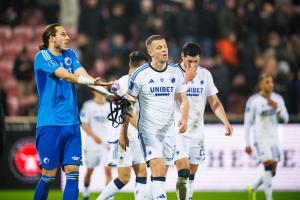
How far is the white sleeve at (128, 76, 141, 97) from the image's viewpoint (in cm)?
1030

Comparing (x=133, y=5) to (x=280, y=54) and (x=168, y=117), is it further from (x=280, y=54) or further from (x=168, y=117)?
(x=168, y=117)

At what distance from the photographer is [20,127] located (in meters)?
17.8

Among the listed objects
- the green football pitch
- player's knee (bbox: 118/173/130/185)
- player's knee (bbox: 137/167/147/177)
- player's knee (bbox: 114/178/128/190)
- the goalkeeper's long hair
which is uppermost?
the goalkeeper's long hair

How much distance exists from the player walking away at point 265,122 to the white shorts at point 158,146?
4.36 meters

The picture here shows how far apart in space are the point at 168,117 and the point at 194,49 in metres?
1.54

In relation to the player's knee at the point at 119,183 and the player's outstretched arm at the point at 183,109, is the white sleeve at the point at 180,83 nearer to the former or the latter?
the player's outstretched arm at the point at 183,109

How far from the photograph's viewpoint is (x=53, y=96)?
389 inches

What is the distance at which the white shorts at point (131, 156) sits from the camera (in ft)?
39.2

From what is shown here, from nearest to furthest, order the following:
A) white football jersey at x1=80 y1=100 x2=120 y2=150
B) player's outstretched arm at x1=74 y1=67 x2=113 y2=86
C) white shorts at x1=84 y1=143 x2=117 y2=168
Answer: player's outstretched arm at x1=74 y1=67 x2=113 y2=86
white shorts at x1=84 y1=143 x2=117 y2=168
white football jersey at x1=80 y1=100 x2=120 y2=150

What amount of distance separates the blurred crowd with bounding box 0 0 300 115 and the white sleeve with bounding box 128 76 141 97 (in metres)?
8.79

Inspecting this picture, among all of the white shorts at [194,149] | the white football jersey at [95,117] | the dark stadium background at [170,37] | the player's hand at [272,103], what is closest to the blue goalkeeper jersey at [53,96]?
the white shorts at [194,149]

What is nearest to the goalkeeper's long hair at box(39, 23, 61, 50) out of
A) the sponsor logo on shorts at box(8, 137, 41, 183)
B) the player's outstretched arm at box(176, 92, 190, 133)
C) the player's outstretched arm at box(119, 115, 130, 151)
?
the player's outstretched arm at box(119, 115, 130, 151)

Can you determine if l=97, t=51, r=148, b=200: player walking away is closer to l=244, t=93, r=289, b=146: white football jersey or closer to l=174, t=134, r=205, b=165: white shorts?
l=174, t=134, r=205, b=165: white shorts

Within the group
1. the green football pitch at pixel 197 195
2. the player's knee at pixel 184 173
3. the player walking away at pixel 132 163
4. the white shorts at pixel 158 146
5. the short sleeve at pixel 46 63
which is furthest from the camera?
the green football pitch at pixel 197 195
